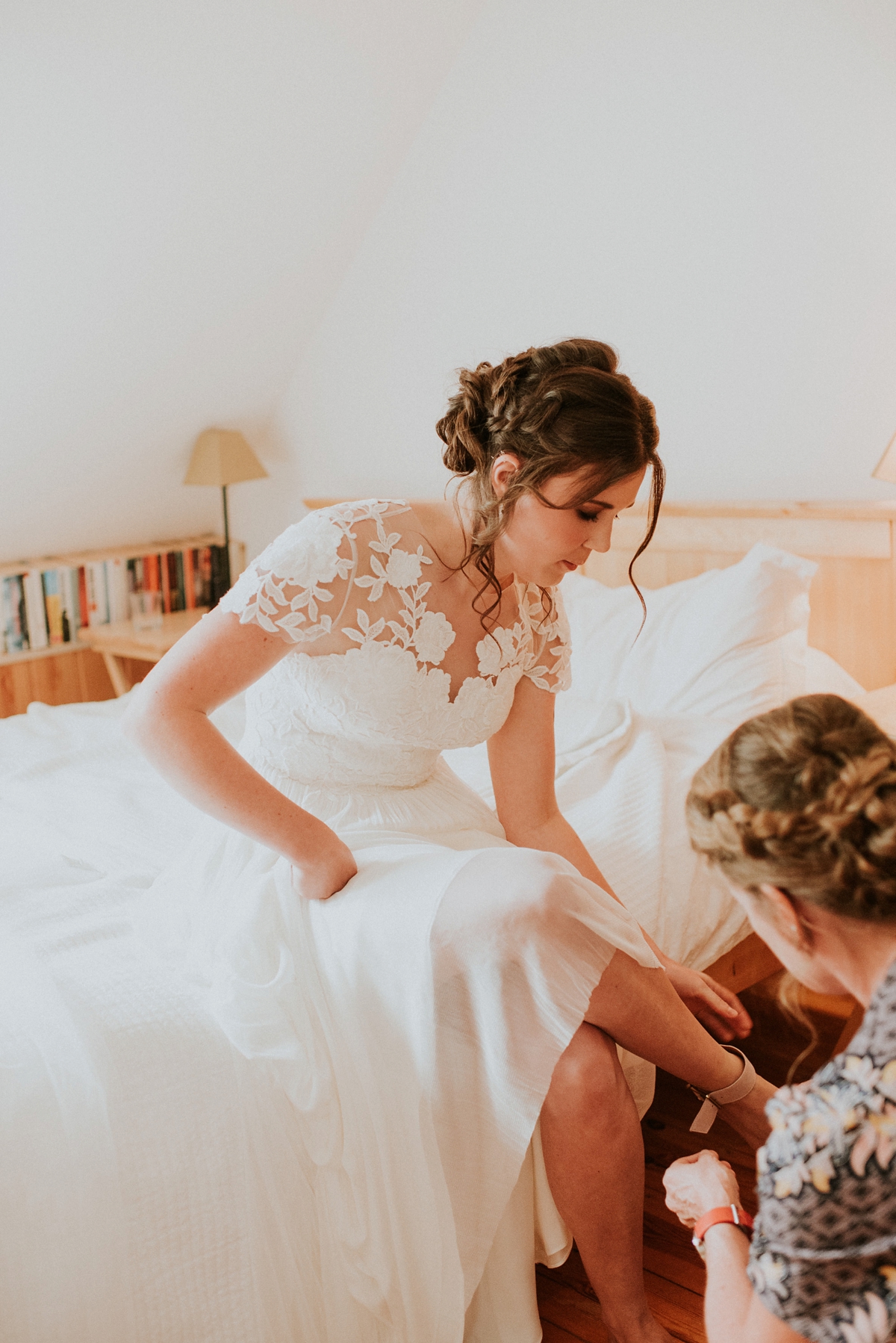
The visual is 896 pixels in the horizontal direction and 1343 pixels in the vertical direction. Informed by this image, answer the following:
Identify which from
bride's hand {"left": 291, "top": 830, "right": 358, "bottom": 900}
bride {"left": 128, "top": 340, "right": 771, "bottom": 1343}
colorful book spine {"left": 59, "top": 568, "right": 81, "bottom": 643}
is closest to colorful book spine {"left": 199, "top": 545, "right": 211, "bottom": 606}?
colorful book spine {"left": 59, "top": 568, "right": 81, "bottom": 643}

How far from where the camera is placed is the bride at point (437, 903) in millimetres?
1207

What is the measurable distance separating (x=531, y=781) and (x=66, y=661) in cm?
228

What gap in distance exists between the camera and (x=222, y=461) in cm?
344

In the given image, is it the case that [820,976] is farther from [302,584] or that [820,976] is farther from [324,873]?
[302,584]

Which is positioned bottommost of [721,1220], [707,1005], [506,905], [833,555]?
[707,1005]

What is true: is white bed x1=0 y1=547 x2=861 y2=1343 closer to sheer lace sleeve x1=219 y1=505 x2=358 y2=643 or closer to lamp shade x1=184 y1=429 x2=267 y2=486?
sheer lace sleeve x1=219 y1=505 x2=358 y2=643

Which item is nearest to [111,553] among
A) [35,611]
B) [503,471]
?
[35,611]

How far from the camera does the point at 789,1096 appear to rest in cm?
80

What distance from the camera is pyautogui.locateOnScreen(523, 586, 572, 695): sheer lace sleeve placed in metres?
1.61

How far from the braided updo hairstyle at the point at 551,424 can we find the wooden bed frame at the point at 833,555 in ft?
3.29

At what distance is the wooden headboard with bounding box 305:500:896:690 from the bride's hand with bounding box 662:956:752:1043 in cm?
118

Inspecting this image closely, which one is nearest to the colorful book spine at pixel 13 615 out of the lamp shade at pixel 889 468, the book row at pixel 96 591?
the book row at pixel 96 591

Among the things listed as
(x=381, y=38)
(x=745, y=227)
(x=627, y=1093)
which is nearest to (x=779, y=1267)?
(x=627, y=1093)

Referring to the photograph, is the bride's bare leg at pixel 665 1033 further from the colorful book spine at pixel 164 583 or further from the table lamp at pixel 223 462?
the colorful book spine at pixel 164 583
